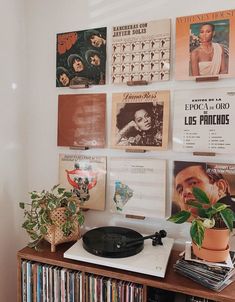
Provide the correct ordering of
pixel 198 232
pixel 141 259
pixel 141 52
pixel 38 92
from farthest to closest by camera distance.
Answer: pixel 38 92
pixel 141 52
pixel 141 259
pixel 198 232

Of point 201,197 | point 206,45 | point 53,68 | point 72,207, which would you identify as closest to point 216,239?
point 201,197

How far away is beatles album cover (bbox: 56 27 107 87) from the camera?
4.66 ft

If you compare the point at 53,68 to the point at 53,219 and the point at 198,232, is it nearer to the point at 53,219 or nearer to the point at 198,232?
the point at 53,219

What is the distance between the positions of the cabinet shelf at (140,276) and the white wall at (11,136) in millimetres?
278

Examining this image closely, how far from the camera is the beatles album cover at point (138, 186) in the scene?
1.34 meters

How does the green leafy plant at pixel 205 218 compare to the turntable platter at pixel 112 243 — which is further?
the turntable platter at pixel 112 243

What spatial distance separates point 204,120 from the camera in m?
1.25

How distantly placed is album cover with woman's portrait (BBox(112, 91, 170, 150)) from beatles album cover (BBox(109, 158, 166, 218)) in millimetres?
86

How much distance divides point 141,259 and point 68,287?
1.15ft

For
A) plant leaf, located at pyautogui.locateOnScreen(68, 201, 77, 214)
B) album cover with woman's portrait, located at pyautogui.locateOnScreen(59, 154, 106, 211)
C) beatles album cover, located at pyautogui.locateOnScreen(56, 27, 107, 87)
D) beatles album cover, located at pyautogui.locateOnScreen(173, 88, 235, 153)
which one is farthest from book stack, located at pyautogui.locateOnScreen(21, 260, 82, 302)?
beatles album cover, located at pyautogui.locateOnScreen(56, 27, 107, 87)

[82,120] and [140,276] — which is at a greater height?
[82,120]

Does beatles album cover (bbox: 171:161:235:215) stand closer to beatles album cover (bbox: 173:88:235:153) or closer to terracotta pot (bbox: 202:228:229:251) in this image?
beatles album cover (bbox: 173:88:235:153)

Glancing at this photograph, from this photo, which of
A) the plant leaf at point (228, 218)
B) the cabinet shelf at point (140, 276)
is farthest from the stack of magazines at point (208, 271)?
the plant leaf at point (228, 218)

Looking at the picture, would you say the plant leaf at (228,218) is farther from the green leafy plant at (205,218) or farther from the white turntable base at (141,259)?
the white turntable base at (141,259)
